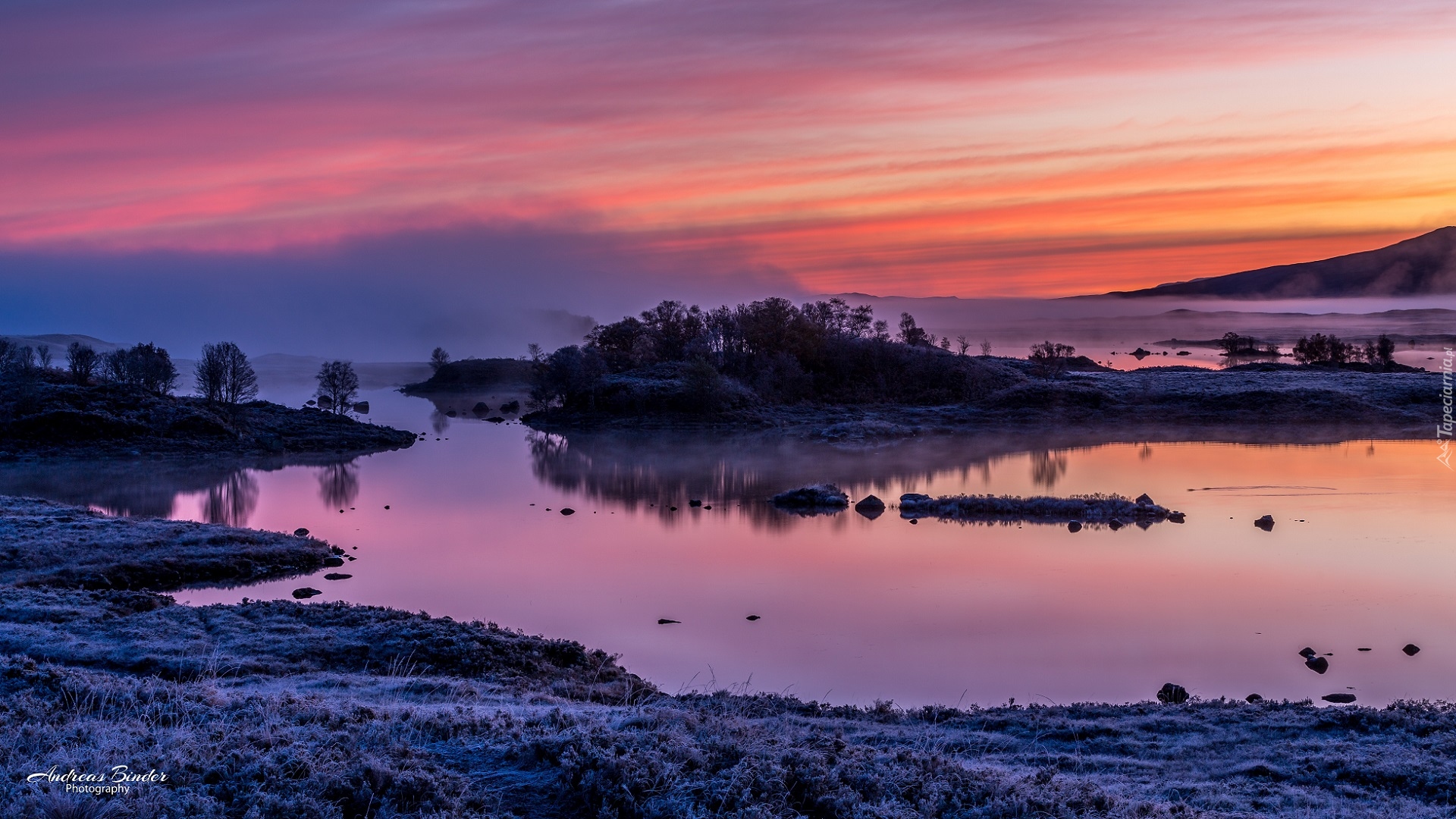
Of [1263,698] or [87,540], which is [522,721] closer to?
[1263,698]

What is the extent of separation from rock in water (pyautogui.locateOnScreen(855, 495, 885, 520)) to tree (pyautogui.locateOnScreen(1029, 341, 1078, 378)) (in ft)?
134

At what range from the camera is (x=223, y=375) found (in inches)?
1759

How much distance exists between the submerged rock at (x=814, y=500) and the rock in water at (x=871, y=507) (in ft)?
1.63

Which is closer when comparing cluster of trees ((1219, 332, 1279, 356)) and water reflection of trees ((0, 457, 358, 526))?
water reflection of trees ((0, 457, 358, 526))

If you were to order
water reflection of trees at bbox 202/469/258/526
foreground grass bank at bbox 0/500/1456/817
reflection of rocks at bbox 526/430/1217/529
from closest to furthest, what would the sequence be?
foreground grass bank at bbox 0/500/1456/817 < water reflection of trees at bbox 202/469/258/526 < reflection of rocks at bbox 526/430/1217/529

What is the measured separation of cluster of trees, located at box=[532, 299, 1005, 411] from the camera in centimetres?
5341

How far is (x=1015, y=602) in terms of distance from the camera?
52.3 feet

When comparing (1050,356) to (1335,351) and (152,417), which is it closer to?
(1335,351)

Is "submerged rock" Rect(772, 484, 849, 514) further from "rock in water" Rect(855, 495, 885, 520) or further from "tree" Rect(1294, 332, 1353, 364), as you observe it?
"tree" Rect(1294, 332, 1353, 364)

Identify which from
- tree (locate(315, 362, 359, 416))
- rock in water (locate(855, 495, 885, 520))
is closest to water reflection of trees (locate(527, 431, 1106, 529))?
rock in water (locate(855, 495, 885, 520))

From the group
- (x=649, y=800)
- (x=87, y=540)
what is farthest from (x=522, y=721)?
(x=87, y=540)

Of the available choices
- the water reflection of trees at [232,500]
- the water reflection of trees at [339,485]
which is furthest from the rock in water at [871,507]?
the water reflection of trees at [232,500]

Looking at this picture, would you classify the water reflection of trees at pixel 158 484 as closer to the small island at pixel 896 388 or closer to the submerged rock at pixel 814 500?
the submerged rock at pixel 814 500

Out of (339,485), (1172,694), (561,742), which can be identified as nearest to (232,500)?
(339,485)
